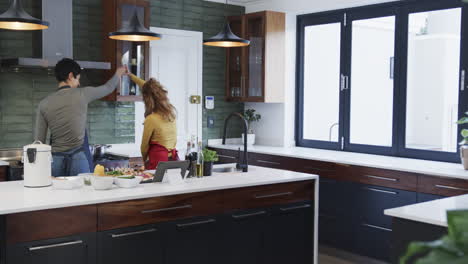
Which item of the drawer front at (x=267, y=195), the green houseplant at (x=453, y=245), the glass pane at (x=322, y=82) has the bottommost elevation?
the drawer front at (x=267, y=195)

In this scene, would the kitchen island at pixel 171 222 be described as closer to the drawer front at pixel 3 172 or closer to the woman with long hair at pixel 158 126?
the woman with long hair at pixel 158 126

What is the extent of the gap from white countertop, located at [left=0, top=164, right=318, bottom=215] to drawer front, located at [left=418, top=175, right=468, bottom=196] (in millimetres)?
1120

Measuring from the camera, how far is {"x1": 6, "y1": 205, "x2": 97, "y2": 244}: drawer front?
2.74m

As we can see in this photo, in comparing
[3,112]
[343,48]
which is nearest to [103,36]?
[3,112]

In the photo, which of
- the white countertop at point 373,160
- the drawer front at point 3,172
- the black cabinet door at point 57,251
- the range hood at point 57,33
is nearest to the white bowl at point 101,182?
the black cabinet door at point 57,251

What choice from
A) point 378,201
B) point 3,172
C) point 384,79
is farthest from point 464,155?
point 3,172

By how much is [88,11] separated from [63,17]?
59 cm

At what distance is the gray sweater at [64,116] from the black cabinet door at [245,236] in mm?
1347

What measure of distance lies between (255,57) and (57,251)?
4.06 m

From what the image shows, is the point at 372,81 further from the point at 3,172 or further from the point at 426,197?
the point at 3,172

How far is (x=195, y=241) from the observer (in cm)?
346

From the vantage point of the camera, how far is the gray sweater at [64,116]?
395 cm

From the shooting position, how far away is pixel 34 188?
329 centimetres

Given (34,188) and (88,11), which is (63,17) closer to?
(88,11)
